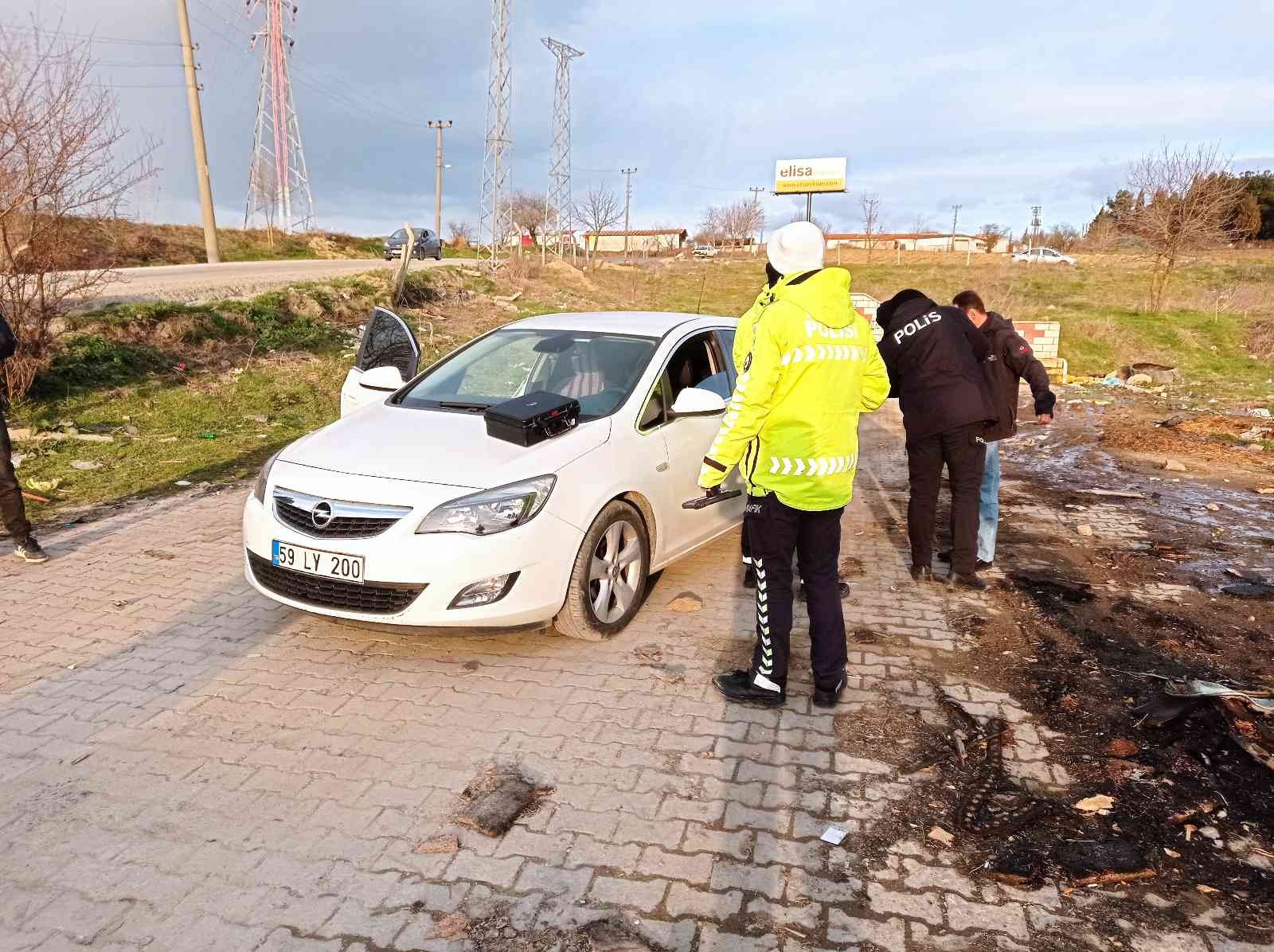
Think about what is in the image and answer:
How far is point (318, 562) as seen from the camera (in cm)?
378

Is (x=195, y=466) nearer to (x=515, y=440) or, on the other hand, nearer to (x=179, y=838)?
(x=515, y=440)

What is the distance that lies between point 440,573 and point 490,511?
0.35 m

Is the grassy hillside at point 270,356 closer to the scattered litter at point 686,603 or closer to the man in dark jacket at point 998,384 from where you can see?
the man in dark jacket at point 998,384

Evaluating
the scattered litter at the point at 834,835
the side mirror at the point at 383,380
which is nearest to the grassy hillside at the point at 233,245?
A: the side mirror at the point at 383,380

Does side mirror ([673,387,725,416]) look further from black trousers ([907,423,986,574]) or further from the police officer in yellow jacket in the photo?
Result: black trousers ([907,423,986,574])

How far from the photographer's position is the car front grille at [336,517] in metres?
3.72

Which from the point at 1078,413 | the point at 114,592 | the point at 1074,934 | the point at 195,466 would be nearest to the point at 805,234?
the point at 1074,934

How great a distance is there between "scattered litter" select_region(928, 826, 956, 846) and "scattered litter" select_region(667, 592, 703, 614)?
2146mm

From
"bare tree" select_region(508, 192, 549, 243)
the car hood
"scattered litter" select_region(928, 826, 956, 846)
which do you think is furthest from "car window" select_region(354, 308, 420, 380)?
"bare tree" select_region(508, 192, 549, 243)

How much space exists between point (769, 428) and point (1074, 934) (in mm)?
1945

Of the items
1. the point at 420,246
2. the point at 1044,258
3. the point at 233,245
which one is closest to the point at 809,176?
the point at 1044,258

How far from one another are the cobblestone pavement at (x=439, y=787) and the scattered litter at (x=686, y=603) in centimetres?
7

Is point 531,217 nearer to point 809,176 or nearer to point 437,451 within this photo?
point 809,176

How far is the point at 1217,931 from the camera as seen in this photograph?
7.87 feet
